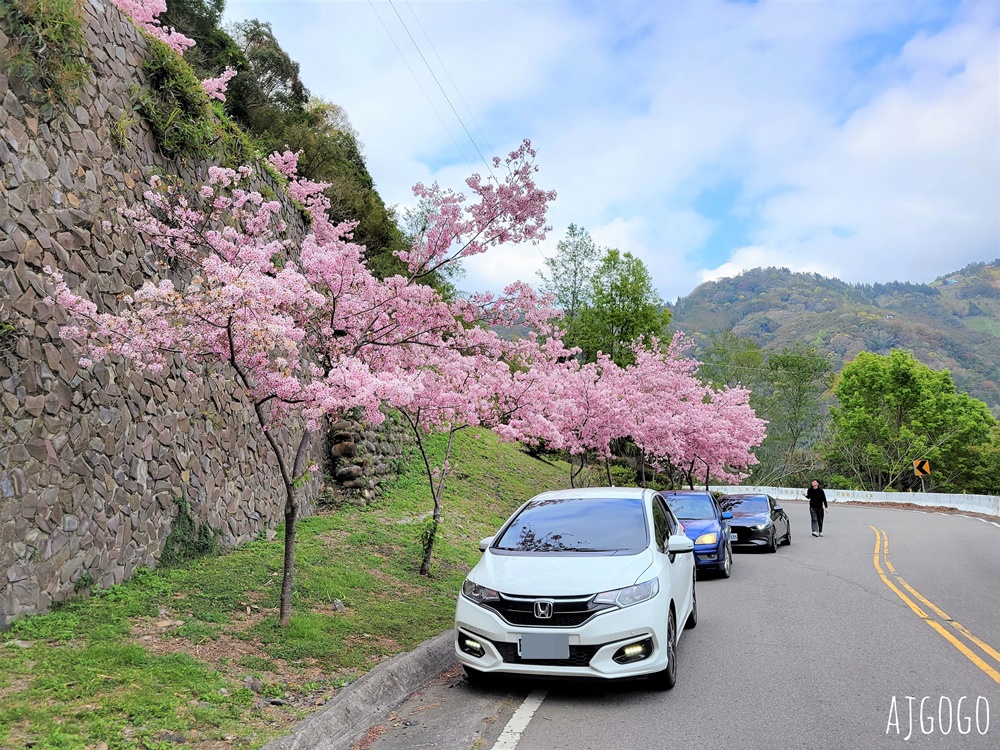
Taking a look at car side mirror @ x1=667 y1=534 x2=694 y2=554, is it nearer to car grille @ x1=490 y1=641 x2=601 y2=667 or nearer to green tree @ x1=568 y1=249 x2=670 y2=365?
car grille @ x1=490 y1=641 x2=601 y2=667

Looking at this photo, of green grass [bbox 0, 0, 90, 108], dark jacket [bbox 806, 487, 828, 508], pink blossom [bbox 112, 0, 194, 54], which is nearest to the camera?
green grass [bbox 0, 0, 90, 108]

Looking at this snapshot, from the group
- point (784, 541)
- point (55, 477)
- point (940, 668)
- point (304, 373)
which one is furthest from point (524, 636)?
point (784, 541)

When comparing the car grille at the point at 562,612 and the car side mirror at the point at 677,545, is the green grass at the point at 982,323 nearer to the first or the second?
the car side mirror at the point at 677,545

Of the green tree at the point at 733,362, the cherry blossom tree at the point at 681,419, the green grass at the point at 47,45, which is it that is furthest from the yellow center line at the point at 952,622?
the green tree at the point at 733,362

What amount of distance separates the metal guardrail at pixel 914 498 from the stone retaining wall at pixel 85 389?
124 feet

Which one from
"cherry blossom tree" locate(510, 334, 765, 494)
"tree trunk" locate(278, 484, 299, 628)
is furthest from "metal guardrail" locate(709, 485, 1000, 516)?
"tree trunk" locate(278, 484, 299, 628)

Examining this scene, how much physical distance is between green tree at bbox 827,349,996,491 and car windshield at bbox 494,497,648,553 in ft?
199

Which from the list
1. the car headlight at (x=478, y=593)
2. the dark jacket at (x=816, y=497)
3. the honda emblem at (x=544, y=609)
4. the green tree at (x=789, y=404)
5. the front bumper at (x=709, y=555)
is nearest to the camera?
the honda emblem at (x=544, y=609)

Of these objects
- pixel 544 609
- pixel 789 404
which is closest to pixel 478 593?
pixel 544 609

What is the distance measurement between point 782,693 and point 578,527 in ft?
7.14

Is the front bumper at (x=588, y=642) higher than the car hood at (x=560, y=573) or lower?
lower

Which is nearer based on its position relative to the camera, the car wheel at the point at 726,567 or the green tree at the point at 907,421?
the car wheel at the point at 726,567

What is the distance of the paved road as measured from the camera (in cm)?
480

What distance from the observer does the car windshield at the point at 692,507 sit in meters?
13.6
